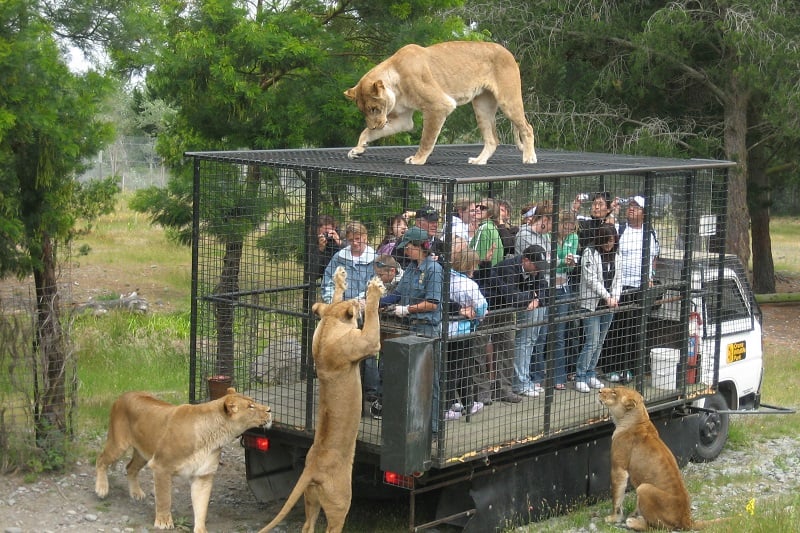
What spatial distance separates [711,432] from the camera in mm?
10211

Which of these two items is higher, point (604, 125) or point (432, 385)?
point (604, 125)

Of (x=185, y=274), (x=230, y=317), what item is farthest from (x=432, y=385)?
(x=185, y=274)

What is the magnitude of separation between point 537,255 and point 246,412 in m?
2.38

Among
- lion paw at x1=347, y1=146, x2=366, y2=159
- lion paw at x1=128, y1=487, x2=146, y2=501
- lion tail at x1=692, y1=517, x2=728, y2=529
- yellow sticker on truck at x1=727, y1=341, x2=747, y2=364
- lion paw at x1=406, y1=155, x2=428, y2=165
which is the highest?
lion paw at x1=347, y1=146, x2=366, y2=159

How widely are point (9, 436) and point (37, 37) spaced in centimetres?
306

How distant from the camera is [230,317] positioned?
27.7 ft

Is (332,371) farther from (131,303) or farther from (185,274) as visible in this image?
(185,274)

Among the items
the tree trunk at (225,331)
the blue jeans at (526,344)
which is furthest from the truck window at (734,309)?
the tree trunk at (225,331)

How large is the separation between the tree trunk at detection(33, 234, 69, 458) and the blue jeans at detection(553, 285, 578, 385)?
3.89 m

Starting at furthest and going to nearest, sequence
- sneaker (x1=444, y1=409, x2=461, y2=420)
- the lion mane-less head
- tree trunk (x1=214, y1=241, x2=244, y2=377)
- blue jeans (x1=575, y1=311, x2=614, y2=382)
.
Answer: blue jeans (x1=575, y1=311, x2=614, y2=382), tree trunk (x1=214, y1=241, x2=244, y2=377), sneaker (x1=444, y1=409, x2=461, y2=420), the lion mane-less head

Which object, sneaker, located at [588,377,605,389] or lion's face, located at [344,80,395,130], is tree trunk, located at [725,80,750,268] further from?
lion's face, located at [344,80,395,130]

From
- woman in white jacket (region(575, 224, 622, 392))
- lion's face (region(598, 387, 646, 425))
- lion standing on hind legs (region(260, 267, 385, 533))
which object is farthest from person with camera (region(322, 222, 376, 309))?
lion's face (region(598, 387, 646, 425))

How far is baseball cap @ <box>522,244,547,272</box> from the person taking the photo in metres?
7.87

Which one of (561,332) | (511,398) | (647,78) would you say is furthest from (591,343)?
(647,78)
